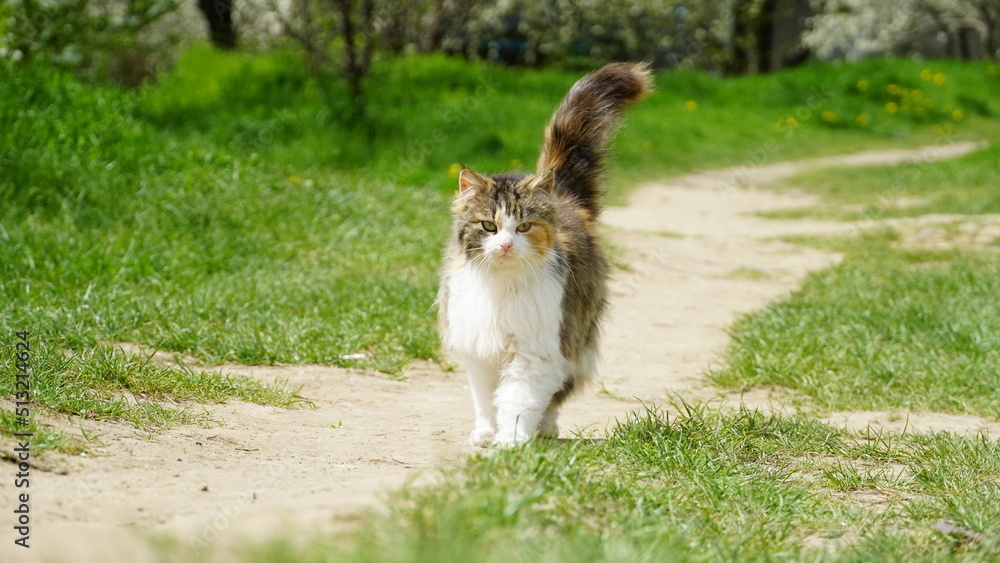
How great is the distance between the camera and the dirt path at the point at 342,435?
2432 millimetres

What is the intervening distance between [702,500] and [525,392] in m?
0.80

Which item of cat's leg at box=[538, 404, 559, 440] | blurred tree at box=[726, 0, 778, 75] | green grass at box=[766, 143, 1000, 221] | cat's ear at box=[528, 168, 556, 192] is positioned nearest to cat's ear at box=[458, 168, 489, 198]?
cat's ear at box=[528, 168, 556, 192]

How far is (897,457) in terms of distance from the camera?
3.77 metres

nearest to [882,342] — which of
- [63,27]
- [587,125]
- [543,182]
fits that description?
[587,125]

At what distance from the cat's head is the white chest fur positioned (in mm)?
64

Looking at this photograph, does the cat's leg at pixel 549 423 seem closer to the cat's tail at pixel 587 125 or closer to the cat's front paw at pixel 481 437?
the cat's front paw at pixel 481 437

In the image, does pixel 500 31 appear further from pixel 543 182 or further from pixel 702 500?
pixel 702 500

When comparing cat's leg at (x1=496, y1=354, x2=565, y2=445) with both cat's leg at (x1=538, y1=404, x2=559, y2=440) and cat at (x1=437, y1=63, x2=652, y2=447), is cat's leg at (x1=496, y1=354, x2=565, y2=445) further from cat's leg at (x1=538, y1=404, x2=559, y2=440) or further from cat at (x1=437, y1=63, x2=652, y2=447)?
cat's leg at (x1=538, y1=404, x2=559, y2=440)

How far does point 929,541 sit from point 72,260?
493cm

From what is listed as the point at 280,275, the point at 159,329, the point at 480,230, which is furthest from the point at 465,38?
the point at 480,230

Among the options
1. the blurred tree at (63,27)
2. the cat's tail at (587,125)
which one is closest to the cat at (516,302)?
the cat's tail at (587,125)

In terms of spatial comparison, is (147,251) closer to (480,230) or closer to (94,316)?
(94,316)

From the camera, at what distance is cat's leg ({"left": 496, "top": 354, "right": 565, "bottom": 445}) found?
3.50 m

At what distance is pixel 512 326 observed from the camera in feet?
11.8
